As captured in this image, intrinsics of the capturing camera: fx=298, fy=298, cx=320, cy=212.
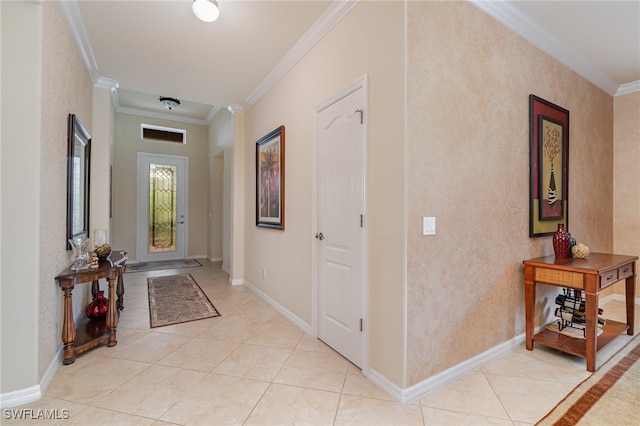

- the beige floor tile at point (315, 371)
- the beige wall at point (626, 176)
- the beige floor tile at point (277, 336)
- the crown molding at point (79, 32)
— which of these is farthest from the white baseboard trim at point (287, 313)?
the beige wall at point (626, 176)

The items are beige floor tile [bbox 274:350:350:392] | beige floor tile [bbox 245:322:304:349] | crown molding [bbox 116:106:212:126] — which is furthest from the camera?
crown molding [bbox 116:106:212:126]

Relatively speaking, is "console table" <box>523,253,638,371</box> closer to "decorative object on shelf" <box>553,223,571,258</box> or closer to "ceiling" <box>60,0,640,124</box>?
"decorative object on shelf" <box>553,223,571,258</box>

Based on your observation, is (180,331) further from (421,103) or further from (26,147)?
(421,103)

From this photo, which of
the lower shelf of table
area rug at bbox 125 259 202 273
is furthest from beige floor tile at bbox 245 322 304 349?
area rug at bbox 125 259 202 273

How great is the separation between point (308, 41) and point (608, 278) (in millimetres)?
3171

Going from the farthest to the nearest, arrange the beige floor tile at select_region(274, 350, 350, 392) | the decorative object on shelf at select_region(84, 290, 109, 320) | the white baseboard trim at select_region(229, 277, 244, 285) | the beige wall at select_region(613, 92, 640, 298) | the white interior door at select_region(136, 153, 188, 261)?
the white interior door at select_region(136, 153, 188, 261) → the white baseboard trim at select_region(229, 277, 244, 285) → the beige wall at select_region(613, 92, 640, 298) → the decorative object on shelf at select_region(84, 290, 109, 320) → the beige floor tile at select_region(274, 350, 350, 392)

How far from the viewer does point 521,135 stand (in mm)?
2545

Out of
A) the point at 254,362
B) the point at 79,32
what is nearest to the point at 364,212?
the point at 254,362

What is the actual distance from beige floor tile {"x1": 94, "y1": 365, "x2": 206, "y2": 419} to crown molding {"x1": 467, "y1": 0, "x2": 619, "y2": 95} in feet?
10.8

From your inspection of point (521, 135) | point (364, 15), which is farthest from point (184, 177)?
point (521, 135)

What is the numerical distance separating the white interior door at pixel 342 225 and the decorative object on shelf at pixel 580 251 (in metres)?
1.97

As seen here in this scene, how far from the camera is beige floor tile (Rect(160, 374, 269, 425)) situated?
1641 millimetres

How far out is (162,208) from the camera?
6680 millimetres

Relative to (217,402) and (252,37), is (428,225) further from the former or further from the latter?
(252,37)
